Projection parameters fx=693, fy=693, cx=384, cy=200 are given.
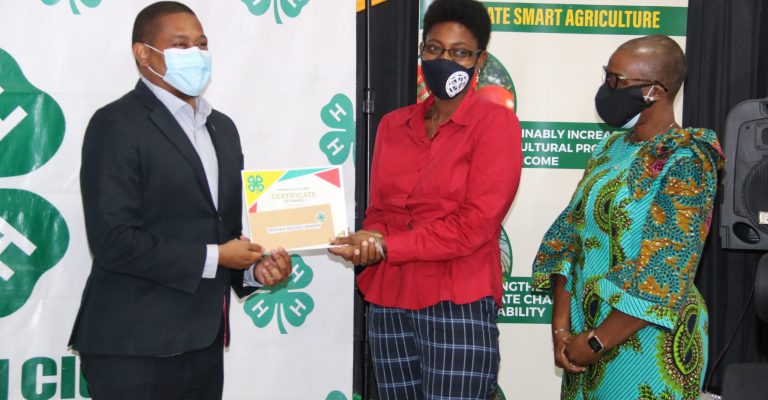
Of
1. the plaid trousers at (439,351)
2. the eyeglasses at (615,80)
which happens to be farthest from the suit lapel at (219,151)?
the eyeglasses at (615,80)

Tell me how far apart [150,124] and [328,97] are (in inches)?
54.2

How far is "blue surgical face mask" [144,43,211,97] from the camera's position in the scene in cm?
227

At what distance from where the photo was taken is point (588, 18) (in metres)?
3.76

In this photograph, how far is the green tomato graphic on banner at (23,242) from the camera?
3.17 m

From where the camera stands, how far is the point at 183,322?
2.22 metres

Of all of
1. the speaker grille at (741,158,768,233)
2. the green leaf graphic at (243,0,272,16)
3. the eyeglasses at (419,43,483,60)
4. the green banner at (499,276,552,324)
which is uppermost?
the green leaf graphic at (243,0,272,16)

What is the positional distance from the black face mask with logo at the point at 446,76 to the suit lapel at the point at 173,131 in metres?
0.85

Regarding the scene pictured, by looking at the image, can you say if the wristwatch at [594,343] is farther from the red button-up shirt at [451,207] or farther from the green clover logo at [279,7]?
the green clover logo at [279,7]

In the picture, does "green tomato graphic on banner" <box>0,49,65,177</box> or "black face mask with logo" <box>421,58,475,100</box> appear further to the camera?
"green tomato graphic on banner" <box>0,49,65,177</box>

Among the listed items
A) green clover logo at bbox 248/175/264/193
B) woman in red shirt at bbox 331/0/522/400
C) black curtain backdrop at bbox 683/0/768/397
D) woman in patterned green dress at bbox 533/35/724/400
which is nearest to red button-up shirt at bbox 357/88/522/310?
woman in red shirt at bbox 331/0/522/400

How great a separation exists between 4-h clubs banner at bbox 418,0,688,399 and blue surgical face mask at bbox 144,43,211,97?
1.65m

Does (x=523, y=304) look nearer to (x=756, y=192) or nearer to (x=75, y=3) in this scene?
(x=756, y=192)

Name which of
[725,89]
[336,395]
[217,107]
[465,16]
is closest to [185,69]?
[465,16]

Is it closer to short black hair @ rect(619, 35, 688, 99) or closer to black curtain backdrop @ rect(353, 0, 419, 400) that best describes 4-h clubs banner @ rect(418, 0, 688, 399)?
black curtain backdrop @ rect(353, 0, 419, 400)
